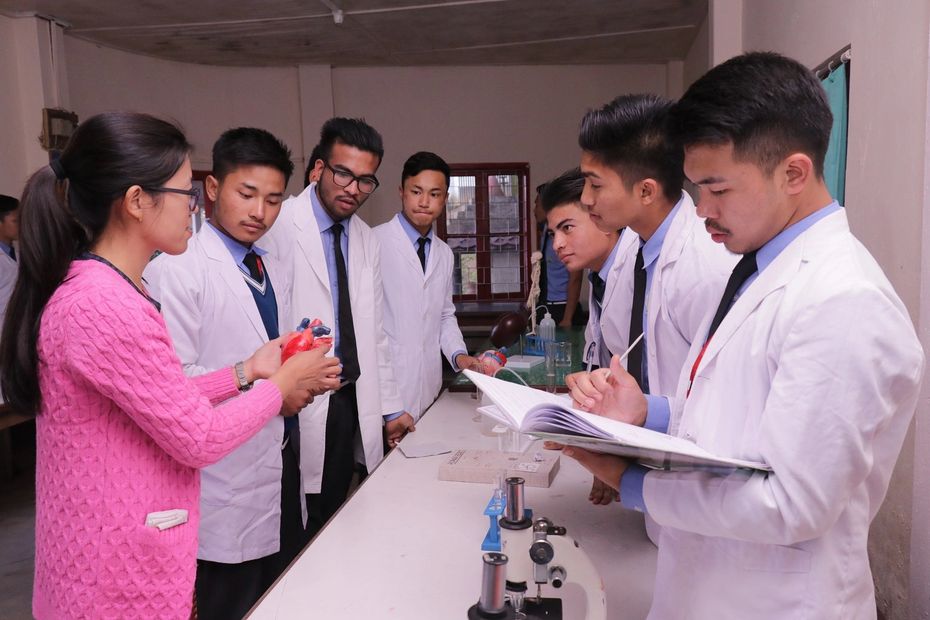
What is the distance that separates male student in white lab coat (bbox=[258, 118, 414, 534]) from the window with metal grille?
5008mm

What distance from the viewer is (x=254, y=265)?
2.18 m

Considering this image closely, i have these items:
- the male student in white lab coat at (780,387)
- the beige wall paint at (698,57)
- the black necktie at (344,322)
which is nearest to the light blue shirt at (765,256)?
the male student in white lab coat at (780,387)

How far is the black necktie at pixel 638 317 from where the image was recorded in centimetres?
185

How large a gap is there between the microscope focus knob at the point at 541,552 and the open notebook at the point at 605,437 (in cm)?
28

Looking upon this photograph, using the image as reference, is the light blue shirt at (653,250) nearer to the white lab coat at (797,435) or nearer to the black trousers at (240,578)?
the white lab coat at (797,435)

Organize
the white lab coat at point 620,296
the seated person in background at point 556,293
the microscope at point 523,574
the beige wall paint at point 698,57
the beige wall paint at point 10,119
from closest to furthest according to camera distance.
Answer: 1. the microscope at point 523,574
2. the white lab coat at point 620,296
3. the seated person in background at point 556,293
4. the beige wall paint at point 10,119
5. the beige wall paint at point 698,57

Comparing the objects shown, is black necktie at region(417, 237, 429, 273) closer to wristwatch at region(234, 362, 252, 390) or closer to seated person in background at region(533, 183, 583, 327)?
wristwatch at region(234, 362, 252, 390)

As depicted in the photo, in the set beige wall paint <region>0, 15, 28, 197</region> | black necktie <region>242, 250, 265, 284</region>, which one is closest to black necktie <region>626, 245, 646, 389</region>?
black necktie <region>242, 250, 265, 284</region>

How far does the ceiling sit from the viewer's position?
5.31 m

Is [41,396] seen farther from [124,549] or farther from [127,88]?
[127,88]

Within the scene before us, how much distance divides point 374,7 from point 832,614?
17.7 feet

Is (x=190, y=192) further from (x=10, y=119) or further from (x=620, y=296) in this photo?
(x=10, y=119)

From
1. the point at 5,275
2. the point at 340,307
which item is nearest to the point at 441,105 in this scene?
the point at 5,275

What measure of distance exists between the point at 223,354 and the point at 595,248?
3.96ft
